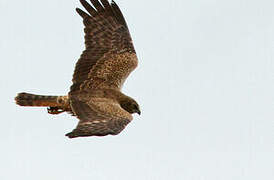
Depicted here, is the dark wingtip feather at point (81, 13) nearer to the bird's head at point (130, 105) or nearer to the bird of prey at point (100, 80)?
the bird of prey at point (100, 80)

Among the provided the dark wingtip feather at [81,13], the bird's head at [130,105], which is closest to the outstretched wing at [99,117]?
the bird's head at [130,105]

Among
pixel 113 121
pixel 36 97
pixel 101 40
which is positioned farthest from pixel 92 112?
pixel 101 40

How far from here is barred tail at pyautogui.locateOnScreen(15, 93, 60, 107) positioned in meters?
17.7

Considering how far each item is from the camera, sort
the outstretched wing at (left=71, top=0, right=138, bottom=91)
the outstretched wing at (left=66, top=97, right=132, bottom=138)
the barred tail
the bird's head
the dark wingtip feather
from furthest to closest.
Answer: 1. the dark wingtip feather
2. the outstretched wing at (left=71, top=0, right=138, bottom=91)
3. the bird's head
4. the barred tail
5. the outstretched wing at (left=66, top=97, right=132, bottom=138)

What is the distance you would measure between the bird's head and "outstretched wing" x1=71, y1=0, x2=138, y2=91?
748mm

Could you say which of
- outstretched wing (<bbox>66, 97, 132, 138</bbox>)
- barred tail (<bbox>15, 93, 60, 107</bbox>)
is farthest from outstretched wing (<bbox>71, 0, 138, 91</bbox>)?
outstretched wing (<bbox>66, 97, 132, 138</bbox>)

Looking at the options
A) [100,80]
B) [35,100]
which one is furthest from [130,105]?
[35,100]

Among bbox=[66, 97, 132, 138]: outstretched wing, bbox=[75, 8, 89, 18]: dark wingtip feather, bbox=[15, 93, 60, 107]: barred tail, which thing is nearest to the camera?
bbox=[66, 97, 132, 138]: outstretched wing

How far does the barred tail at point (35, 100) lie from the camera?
698 inches

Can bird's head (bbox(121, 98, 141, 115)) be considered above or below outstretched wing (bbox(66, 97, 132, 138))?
above

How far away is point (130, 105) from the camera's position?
704 inches

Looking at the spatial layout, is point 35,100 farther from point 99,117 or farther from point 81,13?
point 81,13

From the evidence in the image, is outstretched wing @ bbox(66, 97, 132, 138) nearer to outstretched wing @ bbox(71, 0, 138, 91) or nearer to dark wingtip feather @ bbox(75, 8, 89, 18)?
outstretched wing @ bbox(71, 0, 138, 91)

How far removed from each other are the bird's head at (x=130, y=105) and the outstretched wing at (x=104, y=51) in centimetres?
75
